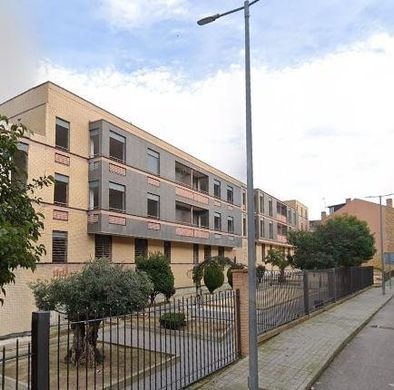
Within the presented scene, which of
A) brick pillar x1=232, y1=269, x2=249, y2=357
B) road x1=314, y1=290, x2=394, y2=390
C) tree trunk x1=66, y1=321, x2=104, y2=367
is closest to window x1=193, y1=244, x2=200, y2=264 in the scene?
road x1=314, y1=290, x2=394, y2=390

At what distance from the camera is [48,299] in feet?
34.1

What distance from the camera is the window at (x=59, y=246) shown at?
2475 centimetres

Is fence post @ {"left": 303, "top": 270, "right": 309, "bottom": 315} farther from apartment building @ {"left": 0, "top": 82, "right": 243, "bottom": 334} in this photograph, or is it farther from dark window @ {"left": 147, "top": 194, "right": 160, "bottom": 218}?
dark window @ {"left": 147, "top": 194, "right": 160, "bottom": 218}

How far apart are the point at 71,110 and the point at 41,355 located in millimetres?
23228

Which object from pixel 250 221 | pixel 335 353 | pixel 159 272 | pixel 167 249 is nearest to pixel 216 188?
pixel 167 249

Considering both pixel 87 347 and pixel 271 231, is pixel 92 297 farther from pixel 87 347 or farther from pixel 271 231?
pixel 271 231

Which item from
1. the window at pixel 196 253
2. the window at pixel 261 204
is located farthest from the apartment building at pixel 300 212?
the window at pixel 196 253

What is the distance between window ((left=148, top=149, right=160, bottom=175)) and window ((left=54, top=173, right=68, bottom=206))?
26.8 ft

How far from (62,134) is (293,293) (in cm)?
1620

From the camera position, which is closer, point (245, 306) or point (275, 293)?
point (245, 306)

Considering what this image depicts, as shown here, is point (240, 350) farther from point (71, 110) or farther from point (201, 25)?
point (71, 110)

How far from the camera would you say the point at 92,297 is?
1012 centimetres

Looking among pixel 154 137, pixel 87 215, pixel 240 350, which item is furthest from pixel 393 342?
pixel 154 137

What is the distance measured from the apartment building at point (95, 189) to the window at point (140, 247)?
68 millimetres
